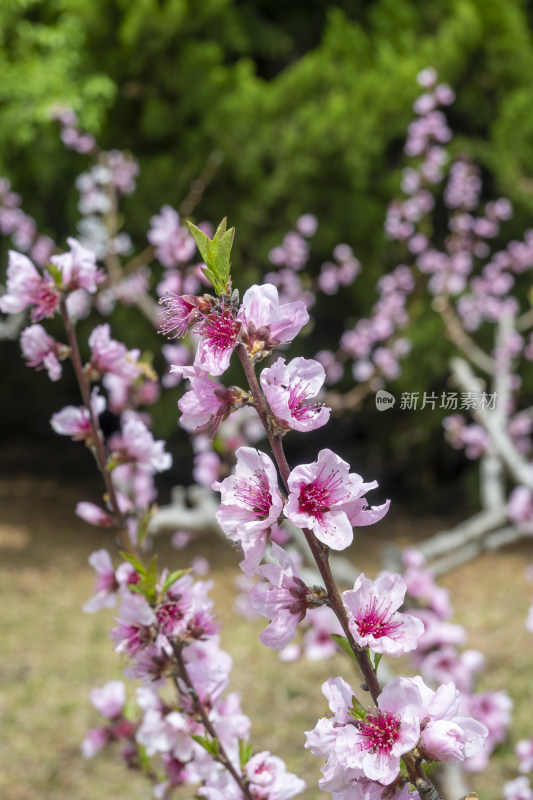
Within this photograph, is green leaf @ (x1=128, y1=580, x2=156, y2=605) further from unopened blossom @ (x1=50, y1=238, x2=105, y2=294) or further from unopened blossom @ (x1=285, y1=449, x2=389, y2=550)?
unopened blossom @ (x1=50, y1=238, x2=105, y2=294)

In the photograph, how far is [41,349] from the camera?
4.49 feet

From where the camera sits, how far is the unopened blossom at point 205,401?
0.84 metres

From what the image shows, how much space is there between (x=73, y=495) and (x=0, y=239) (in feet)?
9.04

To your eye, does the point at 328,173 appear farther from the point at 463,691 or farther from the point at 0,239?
the point at 463,691

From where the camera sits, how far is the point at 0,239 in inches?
295

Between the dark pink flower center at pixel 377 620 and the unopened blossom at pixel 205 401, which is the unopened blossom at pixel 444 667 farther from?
the unopened blossom at pixel 205 401

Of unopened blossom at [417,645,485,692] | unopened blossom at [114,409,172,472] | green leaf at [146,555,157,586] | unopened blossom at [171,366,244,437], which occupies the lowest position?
unopened blossom at [417,645,485,692]

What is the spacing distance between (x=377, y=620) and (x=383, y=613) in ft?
0.03

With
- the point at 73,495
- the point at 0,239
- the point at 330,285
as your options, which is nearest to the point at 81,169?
the point at 0,239

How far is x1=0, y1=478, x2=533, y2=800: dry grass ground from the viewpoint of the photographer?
11.3 ft

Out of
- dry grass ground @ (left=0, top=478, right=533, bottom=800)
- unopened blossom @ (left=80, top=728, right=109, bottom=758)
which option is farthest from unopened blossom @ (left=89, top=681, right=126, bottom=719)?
dry grass ground @ (left=0, top=478, right=533, bottom=800)

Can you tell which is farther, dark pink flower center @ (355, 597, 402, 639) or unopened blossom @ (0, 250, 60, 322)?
unopened blossom @ (0, 250, 60, 322)

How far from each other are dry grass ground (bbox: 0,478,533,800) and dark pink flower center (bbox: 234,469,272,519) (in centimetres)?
263

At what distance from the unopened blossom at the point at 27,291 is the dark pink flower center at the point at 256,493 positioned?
26.2 inches
